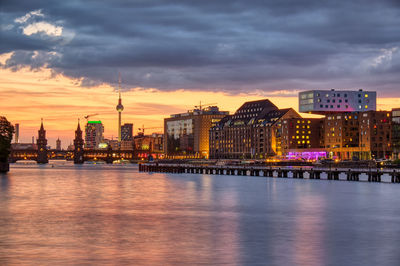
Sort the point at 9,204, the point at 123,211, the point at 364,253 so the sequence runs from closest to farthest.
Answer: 1. the point at 364,253
2. the point at 123,211
3. the point at 9,204

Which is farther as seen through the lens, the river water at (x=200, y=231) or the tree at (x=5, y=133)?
the tree at (x=5, y=133)

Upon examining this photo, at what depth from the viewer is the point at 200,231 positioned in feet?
148

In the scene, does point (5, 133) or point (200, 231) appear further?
point (5, 133)

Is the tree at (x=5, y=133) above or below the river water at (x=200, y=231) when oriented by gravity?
above

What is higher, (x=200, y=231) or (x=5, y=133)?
(x=5, y=133)

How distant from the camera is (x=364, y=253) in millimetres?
35125

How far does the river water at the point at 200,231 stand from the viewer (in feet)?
110

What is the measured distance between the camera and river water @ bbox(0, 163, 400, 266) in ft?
110

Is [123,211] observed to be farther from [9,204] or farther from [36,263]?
[36,263]

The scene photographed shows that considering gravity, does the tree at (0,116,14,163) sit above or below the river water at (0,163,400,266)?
above

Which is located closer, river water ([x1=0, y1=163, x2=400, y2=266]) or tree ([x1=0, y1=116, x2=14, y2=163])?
river water ([x1=0, y1=163, x2=400, y2=266])

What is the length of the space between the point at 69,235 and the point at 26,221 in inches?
413

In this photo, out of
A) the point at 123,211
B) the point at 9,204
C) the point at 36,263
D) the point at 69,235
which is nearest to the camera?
the point at 36,263

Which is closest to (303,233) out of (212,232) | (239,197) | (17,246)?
(212,232)
